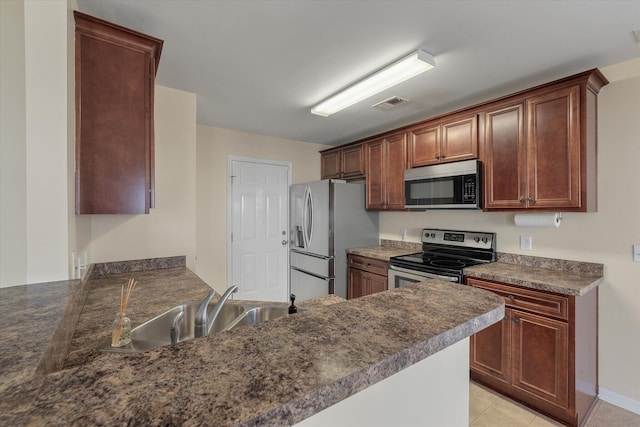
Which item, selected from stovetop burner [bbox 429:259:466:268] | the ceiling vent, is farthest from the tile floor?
the ceiling vent

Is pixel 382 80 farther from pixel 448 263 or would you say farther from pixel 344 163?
pixel 344 163

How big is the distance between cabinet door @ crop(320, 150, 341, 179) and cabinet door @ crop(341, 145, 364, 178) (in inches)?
5.0

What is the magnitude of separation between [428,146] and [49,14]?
282 centimetres

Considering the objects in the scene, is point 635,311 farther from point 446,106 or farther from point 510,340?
point 446,106

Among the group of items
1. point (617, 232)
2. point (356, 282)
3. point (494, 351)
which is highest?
point (617, 232)

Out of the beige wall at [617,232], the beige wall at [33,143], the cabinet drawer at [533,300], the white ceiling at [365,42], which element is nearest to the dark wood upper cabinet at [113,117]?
the white ceiling at [365,42]

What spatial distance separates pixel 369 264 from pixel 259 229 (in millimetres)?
1556

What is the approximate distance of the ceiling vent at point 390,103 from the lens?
8.61 ft

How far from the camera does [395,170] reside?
3.25m

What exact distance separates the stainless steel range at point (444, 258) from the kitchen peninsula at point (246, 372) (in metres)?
1.82

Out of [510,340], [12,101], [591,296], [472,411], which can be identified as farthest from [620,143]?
[12,101]

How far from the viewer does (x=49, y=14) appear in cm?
110

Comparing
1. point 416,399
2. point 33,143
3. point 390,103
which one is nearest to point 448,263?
point 390,103

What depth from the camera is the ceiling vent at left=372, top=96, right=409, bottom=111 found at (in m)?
2.62
